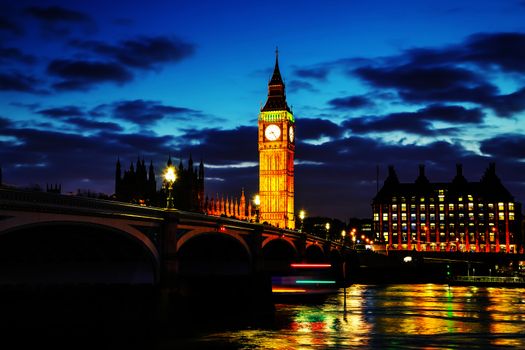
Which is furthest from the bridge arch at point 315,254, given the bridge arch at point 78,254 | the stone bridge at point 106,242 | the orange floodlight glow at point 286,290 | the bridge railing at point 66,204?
the orange floodlight glow at point 286,290

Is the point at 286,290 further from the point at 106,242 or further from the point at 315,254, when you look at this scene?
the point at 315,254

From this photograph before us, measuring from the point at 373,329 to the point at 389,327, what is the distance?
6.03 ft

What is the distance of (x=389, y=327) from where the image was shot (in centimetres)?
4756

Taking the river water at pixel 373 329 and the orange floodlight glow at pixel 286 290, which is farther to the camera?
the orange floodlight glow at pixel 286 290

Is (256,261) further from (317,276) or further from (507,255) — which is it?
(507,255)

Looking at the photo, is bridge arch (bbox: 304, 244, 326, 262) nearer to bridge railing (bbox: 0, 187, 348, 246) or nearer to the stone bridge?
the stone bridge

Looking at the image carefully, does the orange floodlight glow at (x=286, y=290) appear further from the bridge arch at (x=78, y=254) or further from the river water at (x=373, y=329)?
the bridge arch at (x=78, y=254)

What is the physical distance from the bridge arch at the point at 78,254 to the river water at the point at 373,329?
37.4ft

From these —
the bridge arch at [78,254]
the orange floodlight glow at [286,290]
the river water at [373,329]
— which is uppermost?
the bridge arch at [78,254]

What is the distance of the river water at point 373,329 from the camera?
3881 centimetres

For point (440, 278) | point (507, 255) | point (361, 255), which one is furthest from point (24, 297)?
point (507, 255)

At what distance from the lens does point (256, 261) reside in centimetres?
9206

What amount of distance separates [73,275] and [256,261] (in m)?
29.7

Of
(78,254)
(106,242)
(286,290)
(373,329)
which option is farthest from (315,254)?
(373,329)
